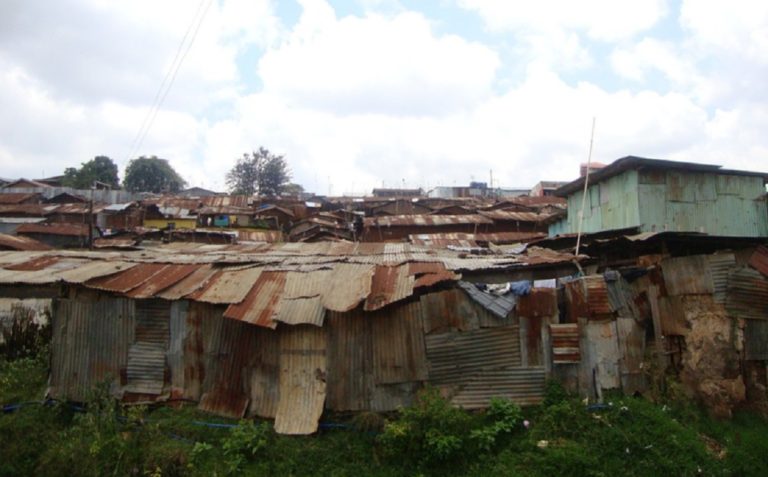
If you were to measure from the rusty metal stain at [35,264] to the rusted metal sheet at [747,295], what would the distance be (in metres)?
15.0

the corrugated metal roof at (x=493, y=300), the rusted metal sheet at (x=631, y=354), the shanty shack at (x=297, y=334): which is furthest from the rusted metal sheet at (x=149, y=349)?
the rusted metal sheet at (x=631, y=354)

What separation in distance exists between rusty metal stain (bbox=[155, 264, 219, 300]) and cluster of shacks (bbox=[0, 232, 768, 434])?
0.16ft

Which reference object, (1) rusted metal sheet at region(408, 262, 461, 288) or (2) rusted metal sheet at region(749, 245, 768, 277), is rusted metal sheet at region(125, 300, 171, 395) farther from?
(2) rusted metal sheet at region(749, 245, 768, 277)

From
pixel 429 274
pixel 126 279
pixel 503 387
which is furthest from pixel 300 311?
pixel 126 279

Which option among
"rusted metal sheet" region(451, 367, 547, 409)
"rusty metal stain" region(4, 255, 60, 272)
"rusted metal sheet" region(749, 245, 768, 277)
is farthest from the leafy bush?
"rusty metal stain" region(4, 255, 60, 272)

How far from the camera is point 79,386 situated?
9633 mm

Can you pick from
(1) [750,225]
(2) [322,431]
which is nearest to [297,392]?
(2) [322,431]

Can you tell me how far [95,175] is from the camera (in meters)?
44.6

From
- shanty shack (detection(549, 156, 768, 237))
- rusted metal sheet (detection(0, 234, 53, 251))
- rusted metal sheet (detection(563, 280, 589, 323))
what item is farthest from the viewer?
rusted metal sheet (detection(0, 234, 53, 251))

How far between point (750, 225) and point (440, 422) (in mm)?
14610

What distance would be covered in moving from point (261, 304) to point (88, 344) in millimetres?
4195

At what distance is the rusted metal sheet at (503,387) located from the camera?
8648 mm

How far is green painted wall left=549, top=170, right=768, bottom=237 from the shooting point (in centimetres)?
1490

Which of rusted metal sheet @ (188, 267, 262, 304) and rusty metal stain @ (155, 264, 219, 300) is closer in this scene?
rusted metal sheet @ (188, 267, 262, 304)
